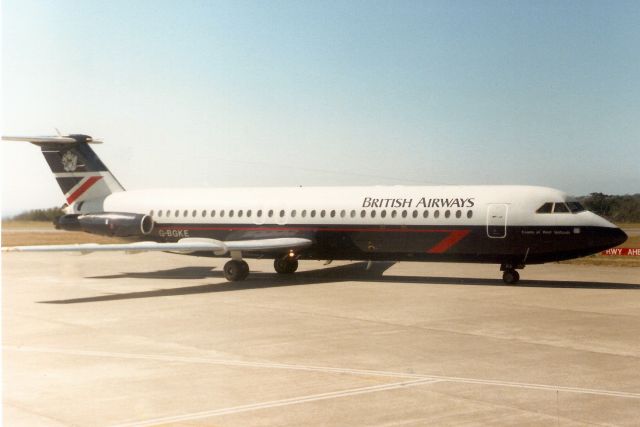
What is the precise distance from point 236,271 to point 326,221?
11.1 feet

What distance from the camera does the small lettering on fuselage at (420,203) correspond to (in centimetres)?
2223

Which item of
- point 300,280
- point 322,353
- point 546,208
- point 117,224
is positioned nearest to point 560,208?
point 546,208

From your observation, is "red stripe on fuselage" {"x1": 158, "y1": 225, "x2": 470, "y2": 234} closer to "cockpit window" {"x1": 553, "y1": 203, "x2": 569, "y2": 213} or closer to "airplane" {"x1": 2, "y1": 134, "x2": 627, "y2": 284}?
"airplane" {"x1": 2, "y1": 134, "x2": 627, "y2": 284}

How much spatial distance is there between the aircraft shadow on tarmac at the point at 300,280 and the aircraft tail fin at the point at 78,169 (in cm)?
363

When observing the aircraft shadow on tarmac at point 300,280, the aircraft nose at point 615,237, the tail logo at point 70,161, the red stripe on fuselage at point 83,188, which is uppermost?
the tail logo at point 70,161

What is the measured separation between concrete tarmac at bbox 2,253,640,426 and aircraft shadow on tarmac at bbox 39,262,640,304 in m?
0.16

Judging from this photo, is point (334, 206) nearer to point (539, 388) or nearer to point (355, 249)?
point (355, 249)

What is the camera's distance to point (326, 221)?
79.0 ft

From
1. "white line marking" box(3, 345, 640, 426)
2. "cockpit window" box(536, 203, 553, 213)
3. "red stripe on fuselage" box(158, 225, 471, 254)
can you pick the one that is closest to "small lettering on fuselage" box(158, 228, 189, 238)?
"red stripe on fuselage" box(158, 225, 471, 254)

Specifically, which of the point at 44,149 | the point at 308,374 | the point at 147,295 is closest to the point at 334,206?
the point at 147,295

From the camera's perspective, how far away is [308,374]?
10.5 meters

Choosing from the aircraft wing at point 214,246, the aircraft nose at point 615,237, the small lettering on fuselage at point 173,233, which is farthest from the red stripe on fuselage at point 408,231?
the aircraft nose at point 615,237

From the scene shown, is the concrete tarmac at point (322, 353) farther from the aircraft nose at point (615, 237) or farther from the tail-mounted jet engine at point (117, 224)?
the tail-mounted jet engine at point (117, 224)

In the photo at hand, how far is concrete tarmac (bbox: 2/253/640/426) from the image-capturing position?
8625 millimetres
